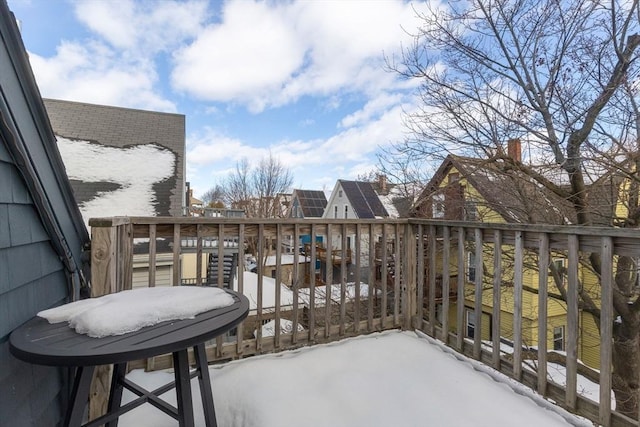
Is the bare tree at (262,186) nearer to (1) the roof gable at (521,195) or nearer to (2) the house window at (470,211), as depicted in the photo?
(2) the house window at (470,211)

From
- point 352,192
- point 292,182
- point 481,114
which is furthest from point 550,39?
point 292,182

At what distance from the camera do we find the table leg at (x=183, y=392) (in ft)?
3.82

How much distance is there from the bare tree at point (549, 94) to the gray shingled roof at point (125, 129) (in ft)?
16.8

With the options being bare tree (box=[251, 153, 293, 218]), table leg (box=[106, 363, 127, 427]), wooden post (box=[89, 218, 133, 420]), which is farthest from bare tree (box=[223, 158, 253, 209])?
table leg (box=[106, 363, 127, 427])

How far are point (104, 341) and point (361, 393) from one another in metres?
1.41

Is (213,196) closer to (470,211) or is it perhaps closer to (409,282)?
(470,211)

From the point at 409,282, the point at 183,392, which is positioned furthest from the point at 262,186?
the point at 183,392

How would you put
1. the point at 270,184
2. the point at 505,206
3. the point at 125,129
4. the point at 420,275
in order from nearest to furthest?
the point at 420,275
the point at 505,206
the point at 125,129
the point at 270,184

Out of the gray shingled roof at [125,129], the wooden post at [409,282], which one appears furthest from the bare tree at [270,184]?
the wooden post at [409,282]

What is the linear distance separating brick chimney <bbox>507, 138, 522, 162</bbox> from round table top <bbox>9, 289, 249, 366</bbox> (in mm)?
5300

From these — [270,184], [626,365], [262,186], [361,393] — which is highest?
[270,184]

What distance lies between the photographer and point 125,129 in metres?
7.96

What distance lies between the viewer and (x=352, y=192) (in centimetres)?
1677

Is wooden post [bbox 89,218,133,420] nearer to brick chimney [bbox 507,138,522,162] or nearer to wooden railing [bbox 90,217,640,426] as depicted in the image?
wooden railing [bbox 90,217,640,426]
